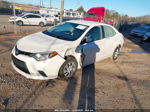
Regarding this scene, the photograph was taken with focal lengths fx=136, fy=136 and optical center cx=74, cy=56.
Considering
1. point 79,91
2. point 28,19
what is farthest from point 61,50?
point 28,19

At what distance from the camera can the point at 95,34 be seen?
4.70 metres

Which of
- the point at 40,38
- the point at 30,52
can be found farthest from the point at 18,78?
the point at 40,38

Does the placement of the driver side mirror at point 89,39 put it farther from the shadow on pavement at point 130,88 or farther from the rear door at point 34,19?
the rear door at point 34,19

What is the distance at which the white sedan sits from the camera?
11.0 feet

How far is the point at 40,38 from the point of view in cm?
411

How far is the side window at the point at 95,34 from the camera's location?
4452 millimetres

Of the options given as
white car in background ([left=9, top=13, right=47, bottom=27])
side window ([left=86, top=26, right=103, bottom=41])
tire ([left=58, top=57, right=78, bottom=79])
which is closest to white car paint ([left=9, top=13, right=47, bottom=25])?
white car in background ([left=9, top=13, right=47, bottom=27])

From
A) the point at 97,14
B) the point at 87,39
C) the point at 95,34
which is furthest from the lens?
the point at 97,14

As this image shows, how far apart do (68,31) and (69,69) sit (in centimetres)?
138

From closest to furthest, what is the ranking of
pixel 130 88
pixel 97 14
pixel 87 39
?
pixel 130 88, pixel 87 39, pixel 97 14

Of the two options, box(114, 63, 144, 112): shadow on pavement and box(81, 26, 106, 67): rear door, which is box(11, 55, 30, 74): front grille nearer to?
box(81, 26, 106, 67): rear door

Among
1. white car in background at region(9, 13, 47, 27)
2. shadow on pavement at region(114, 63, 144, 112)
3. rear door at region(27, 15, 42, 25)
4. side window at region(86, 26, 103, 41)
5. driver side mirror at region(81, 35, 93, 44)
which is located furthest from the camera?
rear door at region(27, 15, 42, 25)

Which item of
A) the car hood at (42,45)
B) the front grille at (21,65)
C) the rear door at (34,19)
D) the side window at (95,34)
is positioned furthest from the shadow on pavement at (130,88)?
the rear door at (34,19)

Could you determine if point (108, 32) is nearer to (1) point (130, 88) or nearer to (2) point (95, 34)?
(2) point (95, 34)
